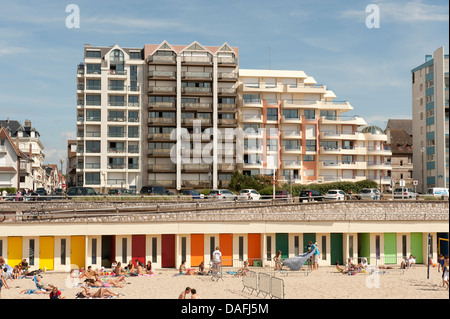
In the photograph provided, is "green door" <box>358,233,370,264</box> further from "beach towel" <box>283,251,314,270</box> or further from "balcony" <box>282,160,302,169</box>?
"balcony" <box>282,160,302,169</box>

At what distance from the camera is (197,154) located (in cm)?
7925

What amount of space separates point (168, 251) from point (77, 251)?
5.61 m

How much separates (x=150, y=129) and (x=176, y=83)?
22.8 ft

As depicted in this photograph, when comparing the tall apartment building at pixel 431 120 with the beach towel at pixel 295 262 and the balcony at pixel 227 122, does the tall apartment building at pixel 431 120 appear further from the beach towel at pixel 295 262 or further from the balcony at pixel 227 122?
the beach towel at pixel 295 262

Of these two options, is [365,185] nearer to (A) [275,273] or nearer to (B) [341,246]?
(B) [341,246]

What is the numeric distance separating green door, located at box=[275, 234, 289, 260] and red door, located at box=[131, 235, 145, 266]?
8.69 m

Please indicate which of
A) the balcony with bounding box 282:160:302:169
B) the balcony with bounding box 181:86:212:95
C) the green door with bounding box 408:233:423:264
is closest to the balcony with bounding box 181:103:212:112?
the balcony with bounding box 181:86:212:95

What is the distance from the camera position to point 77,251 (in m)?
36.9

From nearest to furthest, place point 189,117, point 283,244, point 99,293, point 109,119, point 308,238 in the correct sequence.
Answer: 1. point 99,293
2. point 283,244
3. point 308,238
4. point 109,119
5. point 189,117

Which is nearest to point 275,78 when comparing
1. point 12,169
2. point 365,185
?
point 365,185

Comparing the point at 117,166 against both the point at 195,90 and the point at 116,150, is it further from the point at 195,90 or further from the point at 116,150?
the point at 195,90

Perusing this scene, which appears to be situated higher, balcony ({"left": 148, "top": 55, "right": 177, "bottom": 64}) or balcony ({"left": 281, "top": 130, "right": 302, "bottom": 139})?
balcony ({"left": 148, "top": 55, "right": 177, "bottom": 64})

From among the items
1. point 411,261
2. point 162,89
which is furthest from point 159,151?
point 411,261

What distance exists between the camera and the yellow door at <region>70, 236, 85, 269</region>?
36812mm
